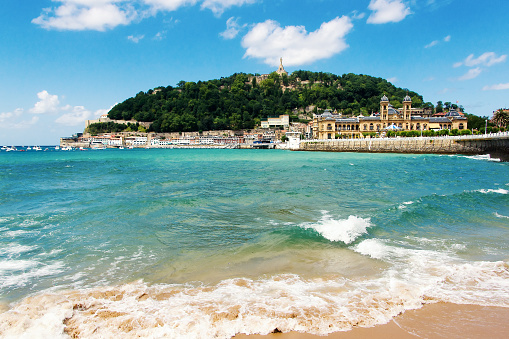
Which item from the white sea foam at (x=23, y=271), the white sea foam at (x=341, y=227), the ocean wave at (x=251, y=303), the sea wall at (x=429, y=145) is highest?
the sea wall at (x=429, y=145)

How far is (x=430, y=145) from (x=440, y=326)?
5939 cm

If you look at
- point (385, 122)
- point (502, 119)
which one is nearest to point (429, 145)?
point (502, 119)

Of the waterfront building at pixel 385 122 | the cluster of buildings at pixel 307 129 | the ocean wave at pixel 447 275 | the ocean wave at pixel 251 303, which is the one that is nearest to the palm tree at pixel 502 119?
the cluster of buildings at pixel 307 129

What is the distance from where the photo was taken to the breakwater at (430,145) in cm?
4294

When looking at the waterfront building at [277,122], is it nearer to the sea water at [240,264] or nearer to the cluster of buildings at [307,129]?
the cluster of buildings at [307,129]

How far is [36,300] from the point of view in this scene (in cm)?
546

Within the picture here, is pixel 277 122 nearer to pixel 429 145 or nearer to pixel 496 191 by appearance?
pixel 429 145

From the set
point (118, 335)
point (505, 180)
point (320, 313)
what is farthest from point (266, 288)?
point (505, 180)

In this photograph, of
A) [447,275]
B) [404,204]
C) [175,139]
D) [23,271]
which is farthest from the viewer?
[175,139]

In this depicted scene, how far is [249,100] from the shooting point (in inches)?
6545

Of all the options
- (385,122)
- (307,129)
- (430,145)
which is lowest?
(430,145)

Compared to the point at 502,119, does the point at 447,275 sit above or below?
below

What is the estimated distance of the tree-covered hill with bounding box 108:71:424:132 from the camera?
5856 inches

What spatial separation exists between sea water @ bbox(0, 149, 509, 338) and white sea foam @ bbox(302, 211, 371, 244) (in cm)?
4
